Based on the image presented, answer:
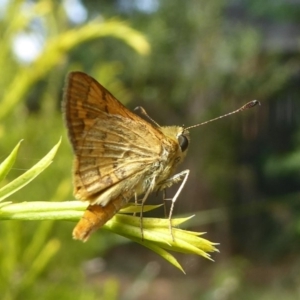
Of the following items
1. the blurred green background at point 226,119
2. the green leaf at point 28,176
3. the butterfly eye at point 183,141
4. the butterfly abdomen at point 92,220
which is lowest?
the blurred green background at point 226,119

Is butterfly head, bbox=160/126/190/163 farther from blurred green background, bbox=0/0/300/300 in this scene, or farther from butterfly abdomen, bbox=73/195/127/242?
blurred green background, bbox=0/0/300/300

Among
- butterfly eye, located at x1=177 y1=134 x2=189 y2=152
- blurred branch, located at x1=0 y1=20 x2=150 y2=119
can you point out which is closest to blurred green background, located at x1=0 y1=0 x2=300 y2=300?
blurred branch, located at x1=0 y1=20 x2=150 y2=119

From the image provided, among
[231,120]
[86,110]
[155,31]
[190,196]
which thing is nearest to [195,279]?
[190,196]

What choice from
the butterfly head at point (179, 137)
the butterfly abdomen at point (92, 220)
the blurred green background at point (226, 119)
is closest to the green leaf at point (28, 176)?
the butterfly abdomen at point (92, 220)

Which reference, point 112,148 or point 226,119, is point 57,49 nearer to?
point 112,148

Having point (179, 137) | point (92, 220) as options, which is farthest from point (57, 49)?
point (92, 220)

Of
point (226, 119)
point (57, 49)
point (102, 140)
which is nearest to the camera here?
point (102, 140)

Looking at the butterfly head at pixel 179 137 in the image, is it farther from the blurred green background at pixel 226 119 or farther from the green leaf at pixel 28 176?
the blurred green background at pixel 226 119

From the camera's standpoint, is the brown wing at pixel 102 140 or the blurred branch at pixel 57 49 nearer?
the brown wing at pixel 102 140

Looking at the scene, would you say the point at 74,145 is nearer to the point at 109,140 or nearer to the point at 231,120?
the point at 109,140
